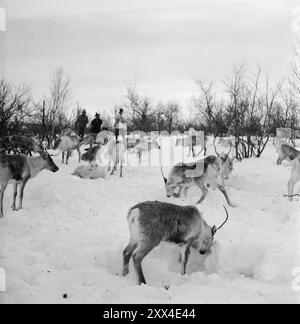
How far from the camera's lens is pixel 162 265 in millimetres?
5684

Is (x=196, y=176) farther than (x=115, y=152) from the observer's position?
No

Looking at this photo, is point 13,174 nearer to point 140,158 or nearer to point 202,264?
point 202,264

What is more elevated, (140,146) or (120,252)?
(140,146)

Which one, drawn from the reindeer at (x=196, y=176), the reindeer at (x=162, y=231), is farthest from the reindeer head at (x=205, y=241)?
the reindeer at (x=196, y=176)

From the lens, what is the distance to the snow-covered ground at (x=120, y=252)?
438cm

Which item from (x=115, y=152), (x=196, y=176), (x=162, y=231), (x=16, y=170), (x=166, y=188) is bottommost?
(x=162, y=231)

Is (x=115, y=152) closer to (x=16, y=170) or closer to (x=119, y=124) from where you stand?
(x=119, y=124)

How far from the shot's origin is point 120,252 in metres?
5.86

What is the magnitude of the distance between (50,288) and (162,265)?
5.92ft

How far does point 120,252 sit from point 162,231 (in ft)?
3.34

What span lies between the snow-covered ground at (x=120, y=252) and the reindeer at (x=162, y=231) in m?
0.27
